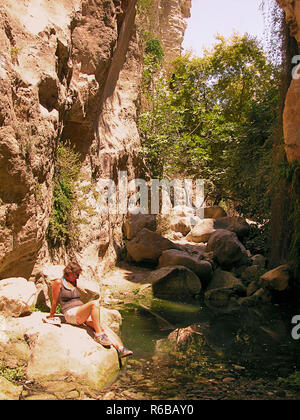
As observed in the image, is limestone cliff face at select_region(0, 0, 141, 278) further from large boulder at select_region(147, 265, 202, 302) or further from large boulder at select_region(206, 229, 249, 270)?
large boulder at select_region(206, 229, 249, 270)

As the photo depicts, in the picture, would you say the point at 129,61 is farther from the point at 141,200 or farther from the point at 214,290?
the point at 214,290

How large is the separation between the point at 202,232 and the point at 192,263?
15.8 ft

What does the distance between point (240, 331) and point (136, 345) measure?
2.19 meters

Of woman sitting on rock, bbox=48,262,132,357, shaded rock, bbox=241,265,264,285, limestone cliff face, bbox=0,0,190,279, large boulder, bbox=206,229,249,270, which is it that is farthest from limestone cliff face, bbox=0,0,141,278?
shaded rock, bbox=241,265,264,285

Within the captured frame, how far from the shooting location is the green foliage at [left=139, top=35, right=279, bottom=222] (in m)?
14.5

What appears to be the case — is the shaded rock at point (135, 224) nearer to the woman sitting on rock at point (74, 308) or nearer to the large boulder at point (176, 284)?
the large boulder at point (176, 284)

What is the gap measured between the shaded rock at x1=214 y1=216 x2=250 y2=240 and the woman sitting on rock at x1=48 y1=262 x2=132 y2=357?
31.4ft

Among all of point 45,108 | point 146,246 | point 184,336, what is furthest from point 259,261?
point 45,108

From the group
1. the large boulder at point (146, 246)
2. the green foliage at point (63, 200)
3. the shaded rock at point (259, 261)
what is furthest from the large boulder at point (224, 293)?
the green foliage at point (63, 200)

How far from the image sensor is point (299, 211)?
9102 millimetres

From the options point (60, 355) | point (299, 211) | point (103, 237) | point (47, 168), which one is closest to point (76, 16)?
point (47, 168)
